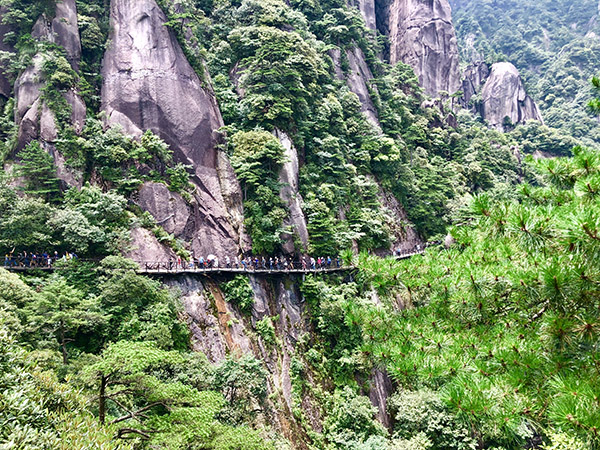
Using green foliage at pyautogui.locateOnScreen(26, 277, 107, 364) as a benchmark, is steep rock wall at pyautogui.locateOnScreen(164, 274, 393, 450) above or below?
below

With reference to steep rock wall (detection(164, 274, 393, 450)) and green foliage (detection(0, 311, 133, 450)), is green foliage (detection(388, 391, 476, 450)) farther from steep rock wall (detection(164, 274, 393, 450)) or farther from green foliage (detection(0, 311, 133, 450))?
green foliage (detection(0, 311, 133, 450))

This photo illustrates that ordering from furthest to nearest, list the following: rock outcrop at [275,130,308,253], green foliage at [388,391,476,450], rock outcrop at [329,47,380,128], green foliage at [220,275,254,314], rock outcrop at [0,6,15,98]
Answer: rock outcrop at [329,47,380,128], rock outcrop at [275,130,308,253], rock outcrop at [0,6,15,98], green foliage at [220,275,254,314], green foliage at [388,391,476,450]

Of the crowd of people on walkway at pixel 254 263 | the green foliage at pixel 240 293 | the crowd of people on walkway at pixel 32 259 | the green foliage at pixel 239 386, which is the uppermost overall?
the crowd of people on walkway at pixel 32 259

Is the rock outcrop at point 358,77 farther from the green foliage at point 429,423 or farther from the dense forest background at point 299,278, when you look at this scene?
the green foliage at point 429,423

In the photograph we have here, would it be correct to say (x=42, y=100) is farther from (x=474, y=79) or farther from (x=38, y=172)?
(x=474, y=79)

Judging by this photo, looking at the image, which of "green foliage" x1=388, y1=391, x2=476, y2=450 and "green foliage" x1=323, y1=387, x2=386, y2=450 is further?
"green foliage" x1=323, y1=387, x2=386, y2=450

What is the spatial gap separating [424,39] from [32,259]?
48989 mm

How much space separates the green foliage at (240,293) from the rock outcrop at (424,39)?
40.5 metres

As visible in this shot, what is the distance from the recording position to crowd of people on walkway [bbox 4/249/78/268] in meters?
13.6

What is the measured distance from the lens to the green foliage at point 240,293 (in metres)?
16.3

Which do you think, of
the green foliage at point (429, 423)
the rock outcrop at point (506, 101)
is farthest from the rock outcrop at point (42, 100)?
the rock outcrop at point (506, 101)

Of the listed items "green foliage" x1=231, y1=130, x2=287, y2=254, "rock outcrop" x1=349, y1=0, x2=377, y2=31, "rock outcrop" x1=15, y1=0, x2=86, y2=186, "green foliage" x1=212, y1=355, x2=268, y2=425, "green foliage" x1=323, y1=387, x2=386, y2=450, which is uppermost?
"rock outcrop" x1=349, y1=0, x2=377, y2=31

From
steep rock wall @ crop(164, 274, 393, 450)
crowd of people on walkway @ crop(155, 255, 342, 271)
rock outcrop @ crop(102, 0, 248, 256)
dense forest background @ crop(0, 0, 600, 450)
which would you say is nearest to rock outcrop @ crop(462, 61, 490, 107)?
dense forest background @ crop(0, 0, 600, 450)

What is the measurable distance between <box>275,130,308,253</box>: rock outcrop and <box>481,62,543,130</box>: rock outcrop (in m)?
46.4
